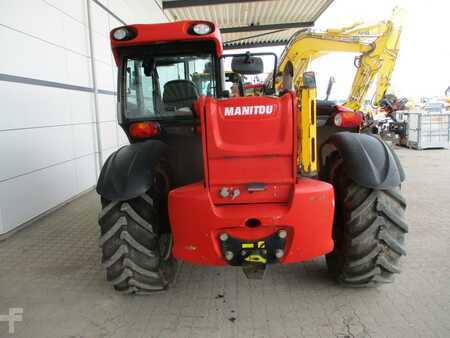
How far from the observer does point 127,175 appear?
104 inches

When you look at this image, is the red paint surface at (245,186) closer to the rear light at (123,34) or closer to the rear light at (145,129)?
the rear light at (145,129)

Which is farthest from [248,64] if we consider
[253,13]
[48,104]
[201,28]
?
[253,13]

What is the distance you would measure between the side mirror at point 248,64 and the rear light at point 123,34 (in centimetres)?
90

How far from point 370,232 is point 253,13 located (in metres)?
14.8

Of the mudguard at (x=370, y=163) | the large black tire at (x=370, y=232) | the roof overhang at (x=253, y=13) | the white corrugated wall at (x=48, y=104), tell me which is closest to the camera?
the mudguard at (x=370, y=163)

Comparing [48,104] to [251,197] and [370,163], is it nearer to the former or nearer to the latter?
[251,197]

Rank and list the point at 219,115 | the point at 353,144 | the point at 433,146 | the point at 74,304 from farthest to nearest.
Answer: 1. the point at 433,146
2. the point at 74,304
3. the point at 353,144
4. the point at 219,115

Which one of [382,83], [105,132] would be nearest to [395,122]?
[382,83]

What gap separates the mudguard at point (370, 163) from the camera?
2574 millimetres

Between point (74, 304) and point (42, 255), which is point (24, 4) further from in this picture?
point (74, 304)

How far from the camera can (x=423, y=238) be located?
4113 mm

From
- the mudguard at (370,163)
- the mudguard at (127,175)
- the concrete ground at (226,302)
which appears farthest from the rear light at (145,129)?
the mudguard at (370,163)

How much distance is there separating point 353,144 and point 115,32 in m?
2.15

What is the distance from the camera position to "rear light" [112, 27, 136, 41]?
330 centimetres
